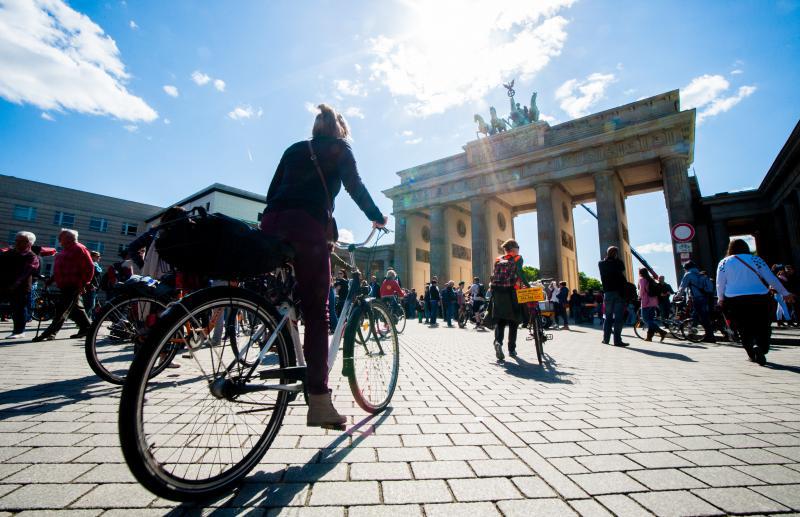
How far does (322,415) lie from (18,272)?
787cm

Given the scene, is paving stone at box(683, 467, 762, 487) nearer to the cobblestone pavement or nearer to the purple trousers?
the cobblestone pavement

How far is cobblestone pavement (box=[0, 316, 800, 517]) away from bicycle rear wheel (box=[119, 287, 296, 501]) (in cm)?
12

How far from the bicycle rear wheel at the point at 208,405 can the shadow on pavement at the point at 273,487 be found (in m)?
0.05

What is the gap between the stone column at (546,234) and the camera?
23.9 meters

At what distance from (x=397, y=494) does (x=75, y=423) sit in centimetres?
213

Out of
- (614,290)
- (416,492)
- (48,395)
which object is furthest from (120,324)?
(614,290)

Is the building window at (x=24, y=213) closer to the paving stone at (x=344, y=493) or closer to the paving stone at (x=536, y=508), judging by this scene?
the paving stone at (x=344, y=493)

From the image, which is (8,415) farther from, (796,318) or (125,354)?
(796,318)

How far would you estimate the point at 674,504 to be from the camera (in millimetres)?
1340

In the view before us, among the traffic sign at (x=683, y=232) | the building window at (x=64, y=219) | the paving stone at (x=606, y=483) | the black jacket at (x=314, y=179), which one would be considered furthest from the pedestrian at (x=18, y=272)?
the building window at (x=64, y=219)

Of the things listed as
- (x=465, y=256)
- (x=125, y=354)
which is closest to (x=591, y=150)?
(x=465, y=256)

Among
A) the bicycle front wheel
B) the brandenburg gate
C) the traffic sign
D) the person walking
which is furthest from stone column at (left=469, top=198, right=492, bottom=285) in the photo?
the bicycle front wheel

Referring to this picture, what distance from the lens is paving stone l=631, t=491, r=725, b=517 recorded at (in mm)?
1283

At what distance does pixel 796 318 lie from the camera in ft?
36.0
